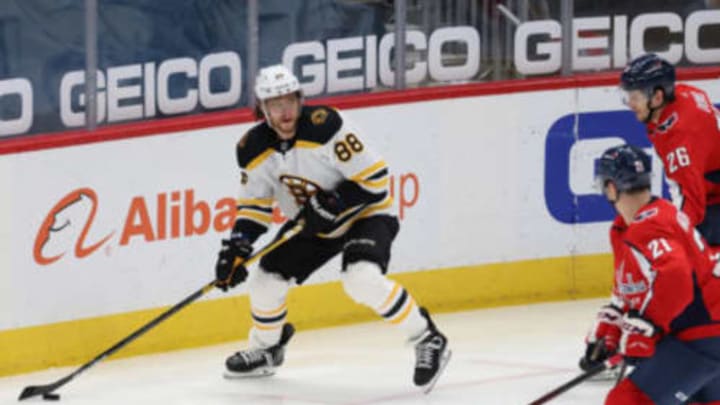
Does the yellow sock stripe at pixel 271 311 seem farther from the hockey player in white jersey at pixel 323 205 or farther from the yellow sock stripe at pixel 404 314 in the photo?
the yellow sock stripe at pixel 404 314

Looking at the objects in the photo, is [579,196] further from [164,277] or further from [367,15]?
[164,277]

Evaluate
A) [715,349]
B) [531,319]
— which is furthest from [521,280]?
[715,349]

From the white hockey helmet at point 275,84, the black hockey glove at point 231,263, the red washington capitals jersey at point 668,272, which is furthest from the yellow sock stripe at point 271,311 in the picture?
the red washington capitals jersey at point 668,272

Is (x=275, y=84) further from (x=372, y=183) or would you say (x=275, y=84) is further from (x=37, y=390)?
(x=37, y=390)

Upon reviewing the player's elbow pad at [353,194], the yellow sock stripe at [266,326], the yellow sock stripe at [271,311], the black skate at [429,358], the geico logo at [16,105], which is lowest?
the black skate at [429,358]

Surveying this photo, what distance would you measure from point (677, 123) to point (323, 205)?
3.86 feet

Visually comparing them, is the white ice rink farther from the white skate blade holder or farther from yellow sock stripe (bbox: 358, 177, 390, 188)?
yellow sock stripe (bbox: 358, 177, 390, 188)

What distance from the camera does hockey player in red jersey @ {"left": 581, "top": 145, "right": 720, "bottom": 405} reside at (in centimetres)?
455

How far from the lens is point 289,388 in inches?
259

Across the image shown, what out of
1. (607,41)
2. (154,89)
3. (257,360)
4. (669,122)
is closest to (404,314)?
(257,360)

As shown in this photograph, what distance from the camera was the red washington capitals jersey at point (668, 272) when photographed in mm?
4484

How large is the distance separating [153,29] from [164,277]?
36.7 inches

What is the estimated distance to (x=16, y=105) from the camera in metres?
6.81

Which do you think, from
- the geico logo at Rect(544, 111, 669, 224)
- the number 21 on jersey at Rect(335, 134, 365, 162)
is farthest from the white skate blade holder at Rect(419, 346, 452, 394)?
the geico logo at Rect(544, 111, 669, 224)
